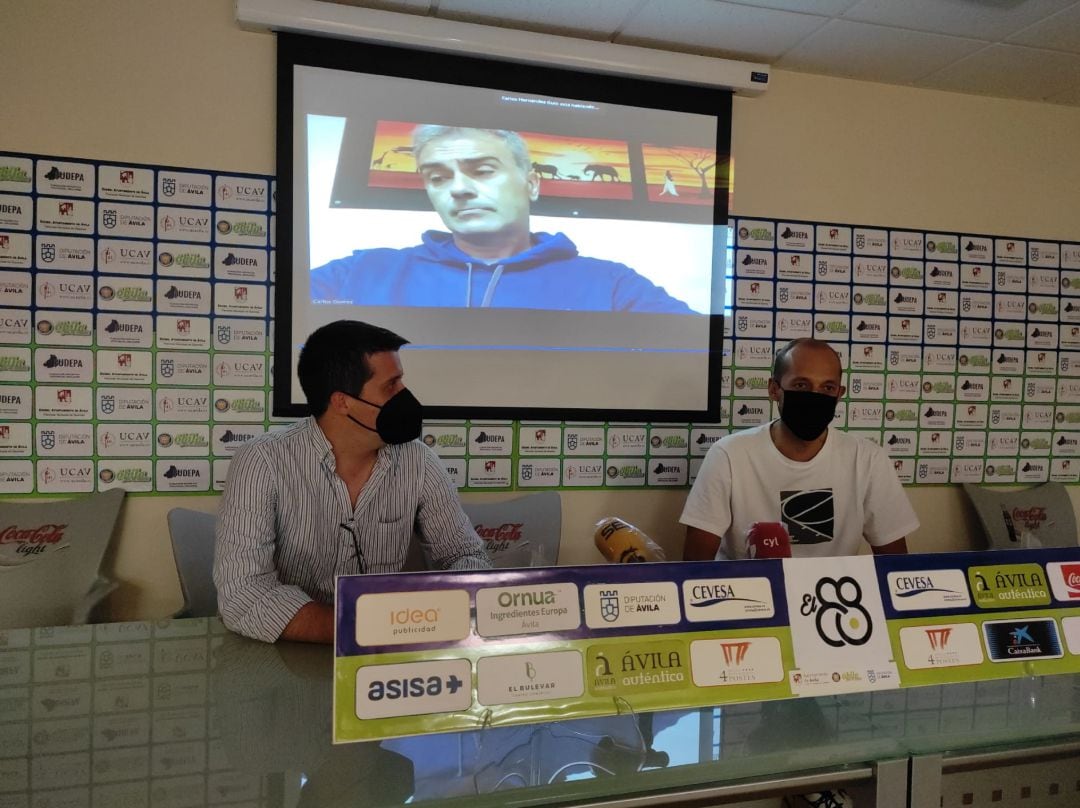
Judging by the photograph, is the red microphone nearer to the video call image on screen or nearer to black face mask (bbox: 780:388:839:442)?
black face mask (bbox: 780:388:839:442)

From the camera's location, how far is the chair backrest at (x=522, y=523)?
2.69m

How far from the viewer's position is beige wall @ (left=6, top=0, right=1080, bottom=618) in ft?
7.90

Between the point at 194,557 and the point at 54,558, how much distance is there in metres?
0.43

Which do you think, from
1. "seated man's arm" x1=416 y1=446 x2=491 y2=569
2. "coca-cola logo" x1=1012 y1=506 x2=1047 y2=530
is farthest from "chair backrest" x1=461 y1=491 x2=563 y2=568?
"coca-cola logo" x1=1012 y1=506 x2=1047 y2=530

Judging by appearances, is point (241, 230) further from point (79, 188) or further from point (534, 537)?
point (534, 537)

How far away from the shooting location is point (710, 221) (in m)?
3.02

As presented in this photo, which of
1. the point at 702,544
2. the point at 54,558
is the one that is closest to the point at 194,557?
the point at 54,558

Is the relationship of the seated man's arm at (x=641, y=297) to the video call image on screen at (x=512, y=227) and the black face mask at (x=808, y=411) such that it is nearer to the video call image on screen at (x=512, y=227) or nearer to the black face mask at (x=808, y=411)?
the video call image on screen at (x=512, y=227)

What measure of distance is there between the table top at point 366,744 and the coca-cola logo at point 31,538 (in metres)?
1.46

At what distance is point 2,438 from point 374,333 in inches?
59.9

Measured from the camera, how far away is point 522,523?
108 inches

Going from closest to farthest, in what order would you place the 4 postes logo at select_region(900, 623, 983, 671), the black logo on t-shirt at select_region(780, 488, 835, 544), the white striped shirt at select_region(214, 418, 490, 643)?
the 4 postes logo at select_region(900, 623, 983, 671), the white striped shirt at select_region(214, 418, 490, 643), the black logo on t-shirt at select_region(780, 488, 835, 544)

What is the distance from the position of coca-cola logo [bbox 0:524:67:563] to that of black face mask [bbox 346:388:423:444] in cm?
132

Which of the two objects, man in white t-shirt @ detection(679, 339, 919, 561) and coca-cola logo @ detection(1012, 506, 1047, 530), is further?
coca-cola logo @ detection(1012, 506, 1047, 530)
